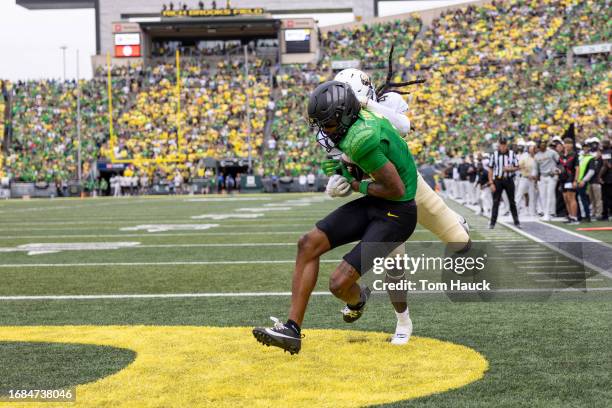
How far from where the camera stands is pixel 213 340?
17.2 feet

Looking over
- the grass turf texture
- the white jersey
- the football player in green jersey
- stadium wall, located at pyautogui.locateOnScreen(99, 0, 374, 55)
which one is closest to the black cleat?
the football player in green jersey

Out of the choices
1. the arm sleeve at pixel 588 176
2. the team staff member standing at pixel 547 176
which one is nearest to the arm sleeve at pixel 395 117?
the arm sleeve at pixel 588 176

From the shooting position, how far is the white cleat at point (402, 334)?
5062 mm

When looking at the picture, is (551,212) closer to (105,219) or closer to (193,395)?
(105,219)

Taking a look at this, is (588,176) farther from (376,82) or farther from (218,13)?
(218,13)

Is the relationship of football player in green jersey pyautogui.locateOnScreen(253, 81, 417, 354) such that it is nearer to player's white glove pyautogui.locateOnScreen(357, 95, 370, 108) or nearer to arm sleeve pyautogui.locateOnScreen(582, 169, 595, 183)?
player's white glove pyautogui.locateOnScreen(357, 95, 370, 108)

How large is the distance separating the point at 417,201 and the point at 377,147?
0.96 metres

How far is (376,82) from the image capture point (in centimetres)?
4225

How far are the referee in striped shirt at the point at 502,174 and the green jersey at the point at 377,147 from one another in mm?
10277

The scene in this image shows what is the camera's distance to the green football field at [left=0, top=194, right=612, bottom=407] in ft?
13.0

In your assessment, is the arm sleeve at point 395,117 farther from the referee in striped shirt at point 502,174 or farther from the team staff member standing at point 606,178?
the team staff member standing at point 606,178

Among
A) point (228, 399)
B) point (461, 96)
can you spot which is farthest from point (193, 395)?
point (461, 96)

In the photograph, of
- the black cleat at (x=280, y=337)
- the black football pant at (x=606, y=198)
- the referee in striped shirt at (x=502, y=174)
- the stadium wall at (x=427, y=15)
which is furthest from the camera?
the stadium wall at (x=427, y=15)

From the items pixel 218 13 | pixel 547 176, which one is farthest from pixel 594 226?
pixel 218 13
